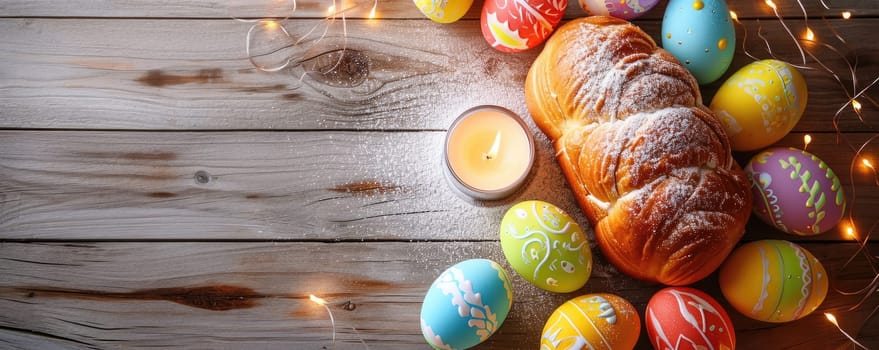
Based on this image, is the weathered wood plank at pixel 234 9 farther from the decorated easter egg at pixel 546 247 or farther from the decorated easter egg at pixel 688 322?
the decorated easter egg at pixel 688 322

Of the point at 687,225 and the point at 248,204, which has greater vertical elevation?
the point at 248,204

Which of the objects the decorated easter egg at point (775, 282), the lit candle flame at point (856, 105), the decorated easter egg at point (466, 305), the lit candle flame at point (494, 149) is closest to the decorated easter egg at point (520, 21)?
the lit candle flame at point (494, 149)

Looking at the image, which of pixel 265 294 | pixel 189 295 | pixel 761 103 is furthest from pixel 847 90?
pixel 189 295

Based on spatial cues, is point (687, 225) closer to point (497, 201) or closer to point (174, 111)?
point (497, 201)

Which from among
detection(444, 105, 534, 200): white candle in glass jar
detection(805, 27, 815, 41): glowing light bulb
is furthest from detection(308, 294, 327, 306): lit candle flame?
detection(805, 27, 815, 41): glowing light bulb

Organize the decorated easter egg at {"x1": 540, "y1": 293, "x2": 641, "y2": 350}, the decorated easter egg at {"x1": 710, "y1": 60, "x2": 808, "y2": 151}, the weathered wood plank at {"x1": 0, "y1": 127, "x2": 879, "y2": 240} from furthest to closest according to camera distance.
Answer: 1. the weathered wood plank at {"x1": 0, "y1": 127, "x2": 879, "y2": 240}
2. the decorated easter egg at {"x1": 710, "y1": 60, "x2": 808, "y2": 151}
3. the decorated easter egg at {"x1": 540, "y1": 293, "x2": 641, "y2": 350}

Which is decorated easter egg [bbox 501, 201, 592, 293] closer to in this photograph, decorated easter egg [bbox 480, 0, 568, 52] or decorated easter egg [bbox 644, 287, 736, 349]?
decorated easter egg [bbox 644, 287, 736, 349]

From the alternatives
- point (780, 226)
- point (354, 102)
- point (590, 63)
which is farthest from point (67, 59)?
point (780, 226)
